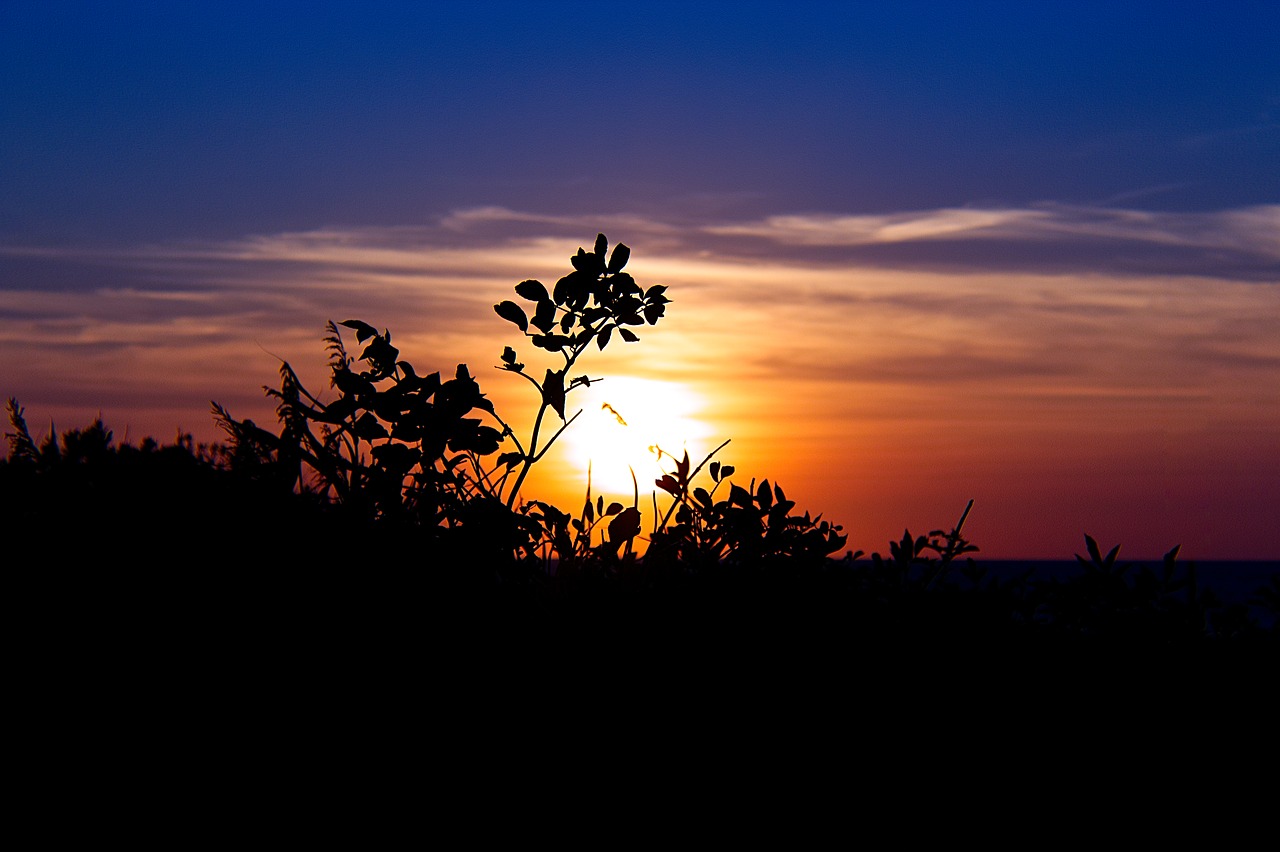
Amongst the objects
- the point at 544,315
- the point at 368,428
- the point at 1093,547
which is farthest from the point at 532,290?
the point at 1093,547

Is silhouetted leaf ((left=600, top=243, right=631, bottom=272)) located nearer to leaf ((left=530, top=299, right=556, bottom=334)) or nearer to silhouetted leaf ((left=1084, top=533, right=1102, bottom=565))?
leaf ((left=530, top=299, right=556, bottom=334))

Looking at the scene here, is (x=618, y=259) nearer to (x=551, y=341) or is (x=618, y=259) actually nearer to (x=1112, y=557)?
(x=551, y=341)

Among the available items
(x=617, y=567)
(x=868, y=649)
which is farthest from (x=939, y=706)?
(x=617, y=567)

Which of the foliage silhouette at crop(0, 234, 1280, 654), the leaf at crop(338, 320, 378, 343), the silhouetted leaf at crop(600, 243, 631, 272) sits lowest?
the foliage silhouette at crop(0, 234, 1280, 654)

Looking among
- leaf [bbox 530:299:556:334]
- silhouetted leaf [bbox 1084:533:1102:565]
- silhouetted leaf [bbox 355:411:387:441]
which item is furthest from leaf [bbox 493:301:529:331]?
silhouetted leaf [bbox 1084:533:1102:565]

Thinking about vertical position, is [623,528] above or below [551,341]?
below

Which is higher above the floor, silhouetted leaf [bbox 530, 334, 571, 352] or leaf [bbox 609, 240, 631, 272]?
leaf [bbox 609, 240, 631, 272]

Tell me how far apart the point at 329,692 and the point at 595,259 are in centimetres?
271

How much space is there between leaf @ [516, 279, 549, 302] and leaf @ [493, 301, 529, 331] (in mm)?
83

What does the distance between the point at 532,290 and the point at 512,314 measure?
17 cm

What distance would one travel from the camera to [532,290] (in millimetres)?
6203

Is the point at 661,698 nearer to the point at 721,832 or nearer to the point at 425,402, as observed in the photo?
the point at 721,832

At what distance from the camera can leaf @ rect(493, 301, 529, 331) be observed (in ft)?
20.4

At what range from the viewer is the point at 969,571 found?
19.1 feet
